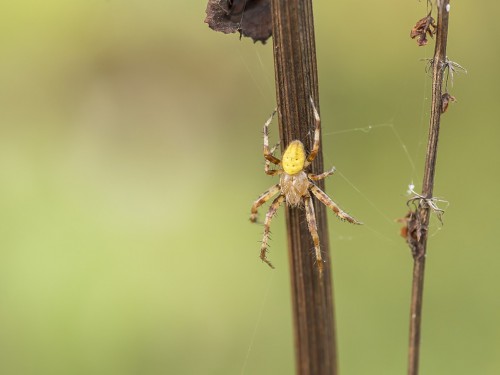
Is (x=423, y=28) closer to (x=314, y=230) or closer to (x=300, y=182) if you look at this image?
(x=314, y=230)

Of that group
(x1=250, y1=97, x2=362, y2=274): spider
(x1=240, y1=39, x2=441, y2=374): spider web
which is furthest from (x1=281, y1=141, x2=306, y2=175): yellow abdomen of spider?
(x1=240, y1=39, x2=441, y2=374): spider web

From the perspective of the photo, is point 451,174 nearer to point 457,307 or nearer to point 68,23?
point 457,307

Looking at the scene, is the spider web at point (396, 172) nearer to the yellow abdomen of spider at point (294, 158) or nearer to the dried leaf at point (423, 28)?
the yellow abdomen of spider at point (294, 158)

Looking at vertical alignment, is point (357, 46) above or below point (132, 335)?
above

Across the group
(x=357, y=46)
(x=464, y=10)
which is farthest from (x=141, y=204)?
(x=464, y=10)

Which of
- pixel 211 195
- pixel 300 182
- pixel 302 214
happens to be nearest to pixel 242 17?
pixel 302 214

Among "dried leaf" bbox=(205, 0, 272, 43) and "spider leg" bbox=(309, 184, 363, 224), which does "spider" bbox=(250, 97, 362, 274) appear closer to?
"spider leg" bbox=(309, 184, 363, 224)
